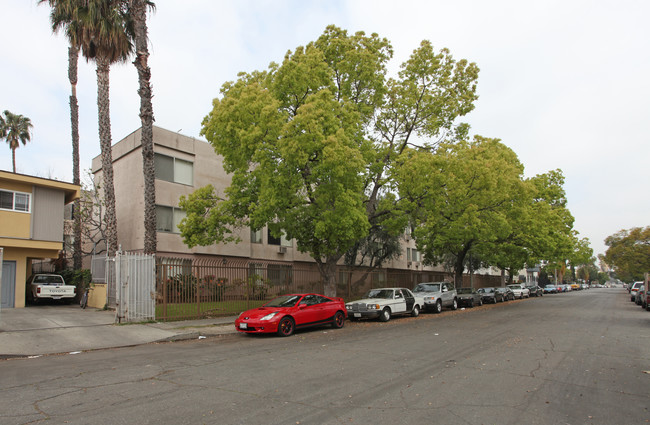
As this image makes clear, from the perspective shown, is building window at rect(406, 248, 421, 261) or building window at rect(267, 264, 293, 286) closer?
building window at rect(267, 264, 293, 286)

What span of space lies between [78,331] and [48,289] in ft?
27.9

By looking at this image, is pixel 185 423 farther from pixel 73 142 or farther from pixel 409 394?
pixel 73 142

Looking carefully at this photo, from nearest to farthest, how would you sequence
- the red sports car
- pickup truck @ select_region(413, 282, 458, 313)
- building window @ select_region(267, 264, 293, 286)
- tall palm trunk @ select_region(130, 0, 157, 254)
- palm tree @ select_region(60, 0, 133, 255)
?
1. the red sports car
2. tall palm trunk @ select_region(130, 0, 157, 254)
3. palm tree @ select_region(60, 0, 133, 255)
4. building window @ select_region(267, 264, 293, 286)
5. pickup truck @ select_region(413, 282, 458, 313)

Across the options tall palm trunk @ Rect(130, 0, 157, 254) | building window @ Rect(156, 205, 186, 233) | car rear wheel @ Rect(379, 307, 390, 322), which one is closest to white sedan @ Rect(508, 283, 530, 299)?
car rear wheel @ Rect(379, 307, 390, 322)

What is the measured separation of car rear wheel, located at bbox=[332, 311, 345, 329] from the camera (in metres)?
15.4

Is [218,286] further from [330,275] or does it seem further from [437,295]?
[437,295]

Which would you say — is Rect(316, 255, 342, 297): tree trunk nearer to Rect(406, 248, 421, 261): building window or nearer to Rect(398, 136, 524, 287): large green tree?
Rect(398, 136, 524, 287): large green tree

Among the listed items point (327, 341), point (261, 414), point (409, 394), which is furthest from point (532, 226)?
point (261, 414)

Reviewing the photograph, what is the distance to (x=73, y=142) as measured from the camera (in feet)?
81.0

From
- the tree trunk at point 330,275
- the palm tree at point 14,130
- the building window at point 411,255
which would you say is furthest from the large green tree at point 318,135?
the palm tree at point 14,130

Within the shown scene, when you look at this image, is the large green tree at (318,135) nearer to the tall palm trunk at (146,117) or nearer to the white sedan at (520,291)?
the tall palm trunk at (146,117)

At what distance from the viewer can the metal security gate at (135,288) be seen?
1476 centimetres

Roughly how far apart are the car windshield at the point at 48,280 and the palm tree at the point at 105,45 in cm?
412

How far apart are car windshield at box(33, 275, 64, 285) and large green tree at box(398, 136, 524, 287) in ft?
57.6
